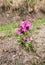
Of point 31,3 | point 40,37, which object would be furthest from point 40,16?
point 40,37

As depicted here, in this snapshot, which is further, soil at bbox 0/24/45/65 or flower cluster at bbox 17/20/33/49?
flower cluster at bbox 17/20/33/49

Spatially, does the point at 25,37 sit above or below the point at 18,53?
above

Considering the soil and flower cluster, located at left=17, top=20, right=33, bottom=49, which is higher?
flower cluster, located at left=17, top=20, right=33, bottom=49

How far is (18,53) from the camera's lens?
188 inches

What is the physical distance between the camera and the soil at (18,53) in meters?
4.58

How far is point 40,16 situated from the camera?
8.22 meters

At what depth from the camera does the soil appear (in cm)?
458

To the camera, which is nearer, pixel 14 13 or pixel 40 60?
pixel 40 60

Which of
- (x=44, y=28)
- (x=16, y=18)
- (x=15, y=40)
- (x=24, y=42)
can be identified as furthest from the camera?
(x=16, y=18)

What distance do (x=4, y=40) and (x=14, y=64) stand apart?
0.99 metres

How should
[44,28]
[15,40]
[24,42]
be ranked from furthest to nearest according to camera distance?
[44,28] < [15,40] < [24,42]

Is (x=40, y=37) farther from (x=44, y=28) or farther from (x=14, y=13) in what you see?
(x=14, y=13)

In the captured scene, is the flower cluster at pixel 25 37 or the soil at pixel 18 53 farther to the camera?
the flower cluster at pixel 25 37

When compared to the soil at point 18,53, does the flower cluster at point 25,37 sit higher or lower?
higher
